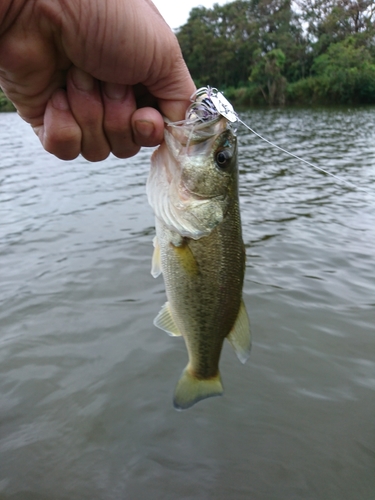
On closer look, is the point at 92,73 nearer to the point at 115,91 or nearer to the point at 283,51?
the point at 115,91

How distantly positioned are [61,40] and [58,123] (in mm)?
394

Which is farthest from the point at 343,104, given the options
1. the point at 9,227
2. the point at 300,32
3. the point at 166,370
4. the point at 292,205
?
the point at 166,370

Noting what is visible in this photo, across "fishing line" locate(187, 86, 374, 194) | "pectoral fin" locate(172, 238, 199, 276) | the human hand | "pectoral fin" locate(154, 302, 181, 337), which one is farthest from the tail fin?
"fishing line" locate(187, 86, 374, 194)

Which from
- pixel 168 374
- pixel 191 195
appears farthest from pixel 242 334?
pixel 168 374

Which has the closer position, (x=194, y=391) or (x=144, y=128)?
(x=144, y=128)

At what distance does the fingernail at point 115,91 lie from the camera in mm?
1945

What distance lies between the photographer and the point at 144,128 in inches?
78.6

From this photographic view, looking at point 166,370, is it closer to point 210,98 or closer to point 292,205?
point 210,98

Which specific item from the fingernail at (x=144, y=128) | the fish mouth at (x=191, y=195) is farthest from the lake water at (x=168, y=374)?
the fingernail at (x=144, y=128)

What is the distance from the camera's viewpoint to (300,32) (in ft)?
209

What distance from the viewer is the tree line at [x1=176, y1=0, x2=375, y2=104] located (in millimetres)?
47500

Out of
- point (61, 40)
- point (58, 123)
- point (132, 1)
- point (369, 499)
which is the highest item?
point (132, 1)

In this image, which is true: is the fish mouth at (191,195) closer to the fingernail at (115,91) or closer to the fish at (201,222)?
the fish at (201,222)

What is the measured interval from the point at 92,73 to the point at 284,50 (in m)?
64.1
